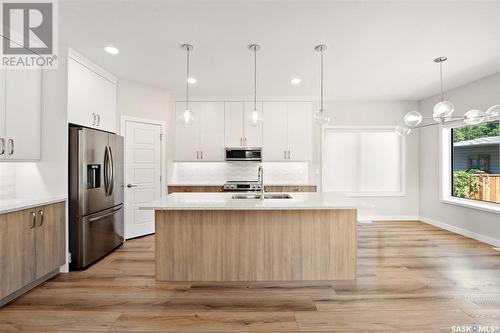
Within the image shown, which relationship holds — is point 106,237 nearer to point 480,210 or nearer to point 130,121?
point 130,121

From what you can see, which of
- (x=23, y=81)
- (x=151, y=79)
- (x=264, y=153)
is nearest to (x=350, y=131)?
(x=264, y=153)

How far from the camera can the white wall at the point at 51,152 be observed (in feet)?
9.91

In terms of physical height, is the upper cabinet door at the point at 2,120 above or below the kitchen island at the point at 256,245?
above

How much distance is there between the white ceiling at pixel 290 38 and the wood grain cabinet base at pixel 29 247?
6.38ft

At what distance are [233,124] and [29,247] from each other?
3.74 metres

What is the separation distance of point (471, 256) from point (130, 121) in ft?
17.9

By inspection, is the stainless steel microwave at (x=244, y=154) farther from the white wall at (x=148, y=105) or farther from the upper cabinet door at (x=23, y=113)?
the upper cabinet door at (x=23, y=113)

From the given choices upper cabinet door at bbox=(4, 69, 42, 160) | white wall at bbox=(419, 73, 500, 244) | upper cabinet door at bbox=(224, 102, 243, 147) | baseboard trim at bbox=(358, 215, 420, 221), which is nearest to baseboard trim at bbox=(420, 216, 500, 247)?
white wall at bbox=(419, 73, 500, 244)

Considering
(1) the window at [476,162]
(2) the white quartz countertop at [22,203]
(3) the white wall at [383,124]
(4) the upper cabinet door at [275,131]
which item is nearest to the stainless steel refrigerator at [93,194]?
(2) the white quartz countertop at [22,203]

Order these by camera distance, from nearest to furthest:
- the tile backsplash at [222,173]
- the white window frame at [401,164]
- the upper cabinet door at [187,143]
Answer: the upper cabinet door at [187,143]
the tile backsplash at [222,173]
the white window frame at [401,164]

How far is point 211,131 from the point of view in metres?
5.35

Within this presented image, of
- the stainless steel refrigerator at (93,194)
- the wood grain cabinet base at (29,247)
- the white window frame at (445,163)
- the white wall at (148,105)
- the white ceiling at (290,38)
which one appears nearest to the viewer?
the wood grain cabinet base at (29,247)

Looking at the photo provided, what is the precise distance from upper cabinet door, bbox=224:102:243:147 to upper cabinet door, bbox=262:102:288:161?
49 cm

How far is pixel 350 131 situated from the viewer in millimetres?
5754
